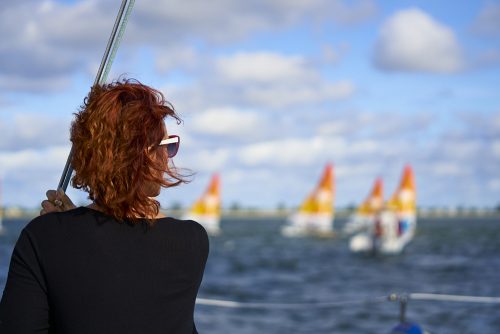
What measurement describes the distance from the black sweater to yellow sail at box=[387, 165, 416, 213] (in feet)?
184

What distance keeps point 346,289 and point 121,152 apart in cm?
2825

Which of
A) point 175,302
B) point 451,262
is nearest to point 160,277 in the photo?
point 175,302

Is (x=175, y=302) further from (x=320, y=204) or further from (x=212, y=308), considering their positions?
(x=320, y=204)

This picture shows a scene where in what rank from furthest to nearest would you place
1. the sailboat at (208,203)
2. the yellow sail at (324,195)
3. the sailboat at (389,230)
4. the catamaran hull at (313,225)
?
the sailboat at (208,203) < the catamaran hull at (313,225) < the yellow sail at (324,195) < the sailboat at (389,230)

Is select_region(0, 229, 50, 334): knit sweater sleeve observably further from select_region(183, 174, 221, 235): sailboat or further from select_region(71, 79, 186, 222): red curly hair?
select_region(183, 174, 221, 235): sailboat

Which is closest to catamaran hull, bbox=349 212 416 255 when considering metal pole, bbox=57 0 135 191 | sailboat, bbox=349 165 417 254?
sailboat, bbox=349 165 417 254

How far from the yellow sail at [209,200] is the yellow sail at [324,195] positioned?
371 inches

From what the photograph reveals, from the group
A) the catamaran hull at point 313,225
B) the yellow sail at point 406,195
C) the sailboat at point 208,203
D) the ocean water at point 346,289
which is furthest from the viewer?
the sailboat at point 208,203

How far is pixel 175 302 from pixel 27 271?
0.33 metres

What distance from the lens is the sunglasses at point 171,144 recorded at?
5.98 feet

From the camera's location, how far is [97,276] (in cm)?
173

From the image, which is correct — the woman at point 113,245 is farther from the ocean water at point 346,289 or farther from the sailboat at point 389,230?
the sailboat at point 389,230

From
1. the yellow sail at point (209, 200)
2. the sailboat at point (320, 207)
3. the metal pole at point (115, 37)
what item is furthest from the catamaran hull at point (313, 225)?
the metal pole at point (115, 37)

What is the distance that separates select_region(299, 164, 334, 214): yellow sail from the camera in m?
67.0
